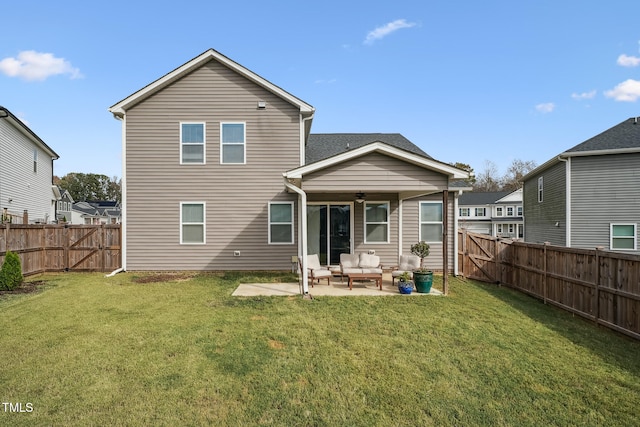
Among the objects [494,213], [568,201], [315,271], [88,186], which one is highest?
[88,186]

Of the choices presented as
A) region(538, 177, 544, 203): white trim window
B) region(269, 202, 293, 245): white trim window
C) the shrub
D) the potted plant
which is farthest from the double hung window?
the shrub

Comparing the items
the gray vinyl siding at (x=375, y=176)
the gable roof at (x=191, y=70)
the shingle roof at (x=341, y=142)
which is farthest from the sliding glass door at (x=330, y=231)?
the gray vinyl siding at (x=375, y=176)

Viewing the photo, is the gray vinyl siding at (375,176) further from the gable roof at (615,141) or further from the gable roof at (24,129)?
the gable roof at (24,129)

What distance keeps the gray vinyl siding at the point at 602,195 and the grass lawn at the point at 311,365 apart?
953 cm

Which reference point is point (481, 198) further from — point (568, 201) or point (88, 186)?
point (88, 186)

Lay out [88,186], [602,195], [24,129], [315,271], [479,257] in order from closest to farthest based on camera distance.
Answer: [315,271], [479,257], [602,195], [24,129], [88,186]

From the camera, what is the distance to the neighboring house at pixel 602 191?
42.9ft

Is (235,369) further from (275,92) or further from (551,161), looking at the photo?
(551,161)

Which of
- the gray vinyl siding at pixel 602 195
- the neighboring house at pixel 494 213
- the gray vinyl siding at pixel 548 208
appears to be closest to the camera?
the gray vinyl siding at pixel 602 195

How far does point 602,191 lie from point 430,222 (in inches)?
337

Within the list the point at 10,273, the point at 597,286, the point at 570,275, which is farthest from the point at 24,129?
the point at 597,286

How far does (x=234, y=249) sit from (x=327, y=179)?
5.11 metres

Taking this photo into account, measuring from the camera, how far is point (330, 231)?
11.3m

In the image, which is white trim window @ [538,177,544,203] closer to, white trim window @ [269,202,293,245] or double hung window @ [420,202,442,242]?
double hung window @ [420,202,442,242]
